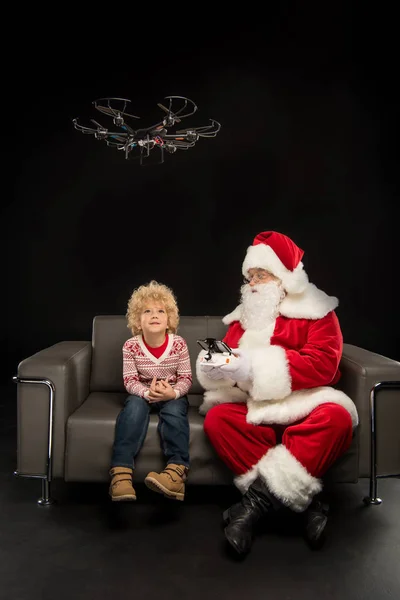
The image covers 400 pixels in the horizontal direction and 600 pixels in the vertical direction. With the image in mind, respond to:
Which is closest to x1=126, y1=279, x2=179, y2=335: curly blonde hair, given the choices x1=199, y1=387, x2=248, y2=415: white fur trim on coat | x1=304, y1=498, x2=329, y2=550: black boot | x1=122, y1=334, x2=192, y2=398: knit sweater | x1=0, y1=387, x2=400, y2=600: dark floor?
x1=122, y1=334, x2=192, y2=398: knit sweater

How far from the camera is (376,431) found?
106 inches

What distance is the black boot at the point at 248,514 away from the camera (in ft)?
7.55

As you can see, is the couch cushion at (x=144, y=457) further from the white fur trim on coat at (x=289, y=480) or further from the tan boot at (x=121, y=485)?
the white fur trim on coat at (x=289, y=480)

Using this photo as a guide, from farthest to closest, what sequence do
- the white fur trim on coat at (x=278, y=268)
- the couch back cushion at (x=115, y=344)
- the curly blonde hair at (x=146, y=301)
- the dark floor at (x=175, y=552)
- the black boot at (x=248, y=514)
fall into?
the couch back cushion at (x=115, y=344) < the curly blonde hair at (x=146, y=301) < the white fur trim on coat at (x=278, y=268) < the black boot at (x=248, y=514) < the dark floor at (x=175, y=552)

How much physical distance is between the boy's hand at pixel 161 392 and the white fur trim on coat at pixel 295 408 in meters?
0.37

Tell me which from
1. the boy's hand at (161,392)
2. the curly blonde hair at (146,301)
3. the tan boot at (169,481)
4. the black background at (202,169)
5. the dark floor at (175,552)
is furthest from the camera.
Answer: the black background at (202,169)

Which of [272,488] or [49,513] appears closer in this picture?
[272,488]

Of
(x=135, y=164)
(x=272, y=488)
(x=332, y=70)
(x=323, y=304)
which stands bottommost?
(x=272, y=488)

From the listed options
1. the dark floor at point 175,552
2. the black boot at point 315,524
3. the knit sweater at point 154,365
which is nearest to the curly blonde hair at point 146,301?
the knit sweater at point 154,365

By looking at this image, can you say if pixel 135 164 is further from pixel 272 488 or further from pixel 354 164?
pixel 272 488

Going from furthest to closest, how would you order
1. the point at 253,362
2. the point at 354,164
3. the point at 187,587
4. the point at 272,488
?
the point at 354,164 < the point at 253,362 < the point at 272,488 < the point at 187,587

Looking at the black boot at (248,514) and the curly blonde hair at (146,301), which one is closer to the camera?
the black boot at (248,514)

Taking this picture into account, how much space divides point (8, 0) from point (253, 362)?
4.54 m

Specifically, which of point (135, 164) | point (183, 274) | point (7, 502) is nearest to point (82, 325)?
point (183, 274)
